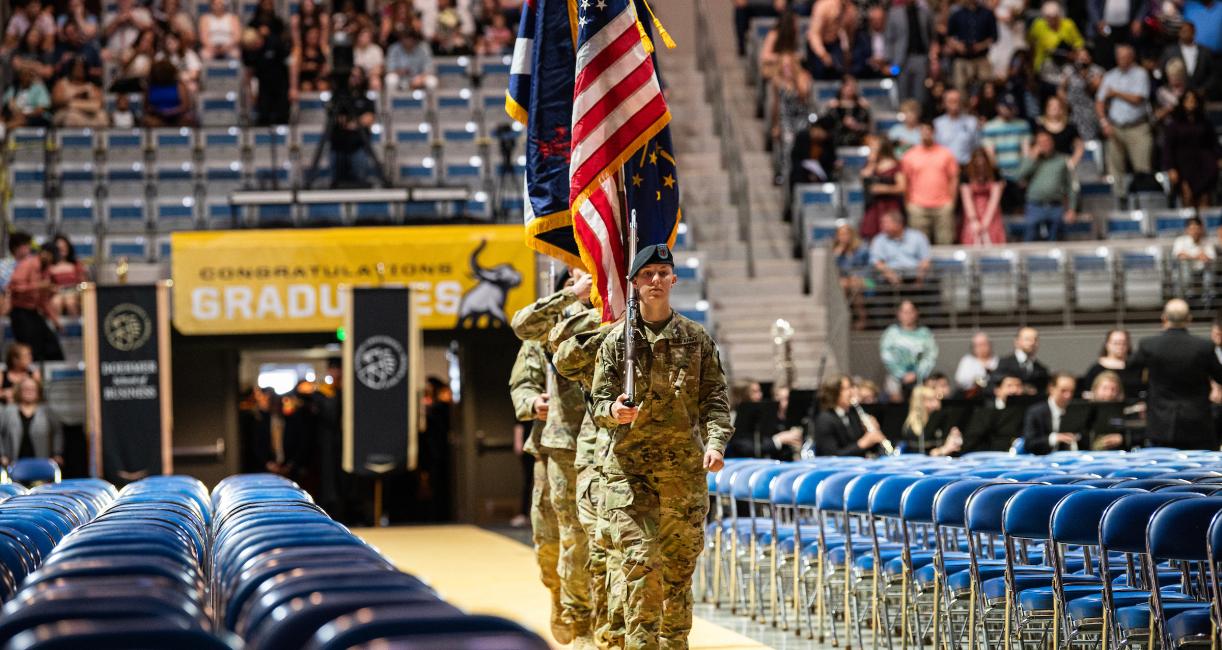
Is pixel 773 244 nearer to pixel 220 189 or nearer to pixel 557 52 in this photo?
pixel 220 189

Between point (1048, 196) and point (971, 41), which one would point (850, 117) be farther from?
point (1048, 196)

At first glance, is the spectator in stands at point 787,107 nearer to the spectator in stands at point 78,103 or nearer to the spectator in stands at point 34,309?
the spectator in stands at point 78,103

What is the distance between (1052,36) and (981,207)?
464 centimetres

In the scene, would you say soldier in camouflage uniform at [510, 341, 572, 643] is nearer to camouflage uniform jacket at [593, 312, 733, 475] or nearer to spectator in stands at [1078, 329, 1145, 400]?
camouflage uniform jacket at [593, 312, 733, 475]

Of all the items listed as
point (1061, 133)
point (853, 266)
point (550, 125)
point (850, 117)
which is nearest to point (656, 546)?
point (550, 125)

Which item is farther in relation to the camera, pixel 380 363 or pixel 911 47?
pixel 911 47

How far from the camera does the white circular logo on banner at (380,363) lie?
15.8 m

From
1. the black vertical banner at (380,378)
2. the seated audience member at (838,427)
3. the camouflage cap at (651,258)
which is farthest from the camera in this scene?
the black vertical banner at (380,378)

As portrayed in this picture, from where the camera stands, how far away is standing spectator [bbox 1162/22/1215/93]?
21.3 metres

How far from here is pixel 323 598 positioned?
3.36 m

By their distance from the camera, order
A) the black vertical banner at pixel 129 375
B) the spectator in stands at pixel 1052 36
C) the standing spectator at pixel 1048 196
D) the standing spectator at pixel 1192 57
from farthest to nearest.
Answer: the spectator in stands at pixel 1052 36
the standing spectator at pixel 1192 57
the standing spectator at pixel 1048 196
the black vertical banner at pixel 129 375

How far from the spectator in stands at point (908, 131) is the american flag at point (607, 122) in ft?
39.5

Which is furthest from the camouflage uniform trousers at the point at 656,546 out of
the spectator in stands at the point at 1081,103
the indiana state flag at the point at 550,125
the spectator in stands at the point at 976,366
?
the spectator in stands at the point at 1081,103

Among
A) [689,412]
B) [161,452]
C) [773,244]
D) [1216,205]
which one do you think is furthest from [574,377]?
[1216,205]
